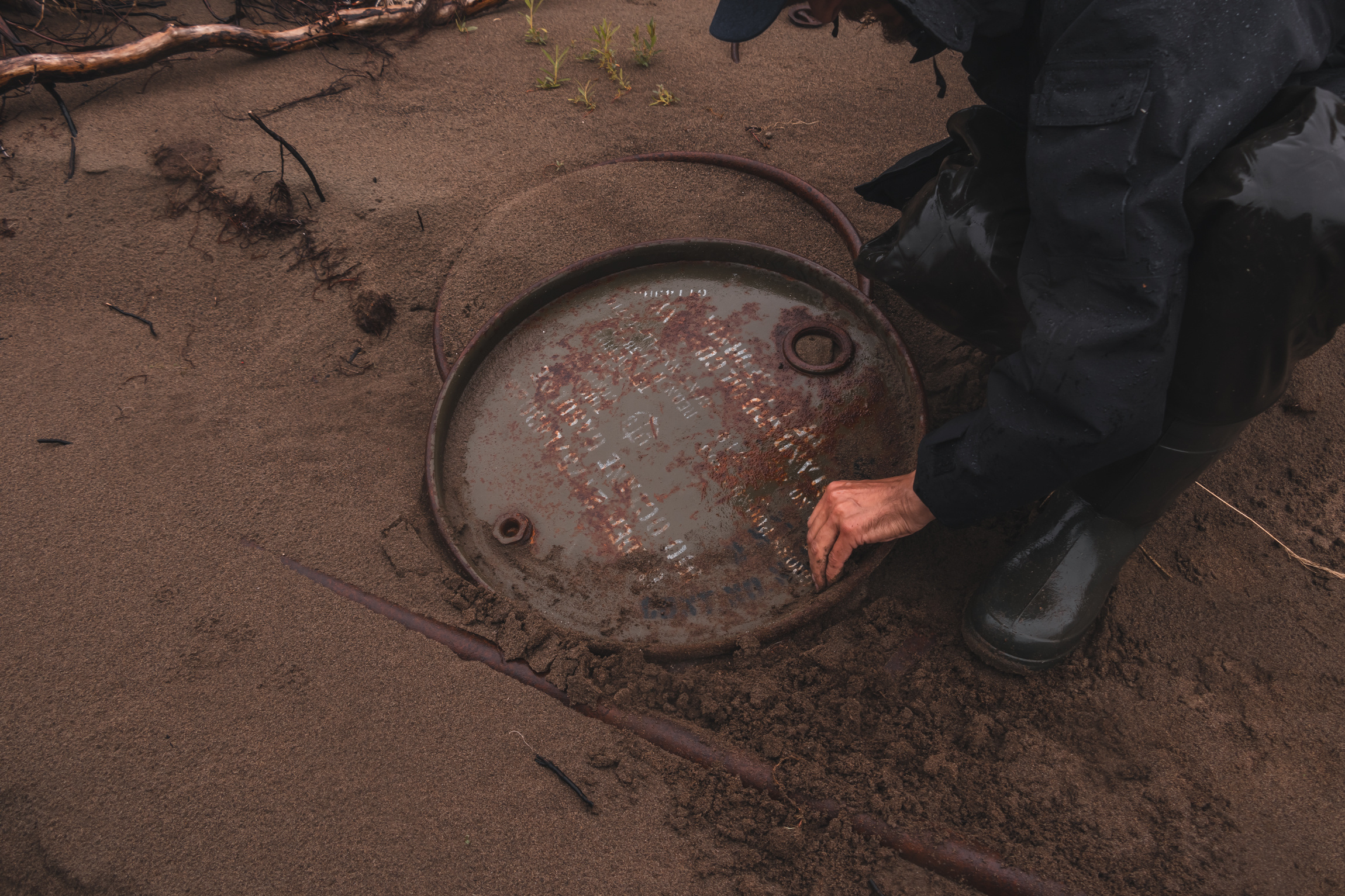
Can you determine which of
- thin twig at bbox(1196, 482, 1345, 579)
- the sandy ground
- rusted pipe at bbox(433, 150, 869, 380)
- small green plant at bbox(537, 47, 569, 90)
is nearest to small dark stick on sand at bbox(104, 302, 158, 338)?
the sandy ground

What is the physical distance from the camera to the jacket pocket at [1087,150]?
102 cm

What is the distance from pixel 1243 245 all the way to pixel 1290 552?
87 centimetres

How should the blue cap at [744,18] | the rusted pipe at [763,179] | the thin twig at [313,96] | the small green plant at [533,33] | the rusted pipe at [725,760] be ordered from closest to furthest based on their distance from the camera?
the rusted pipe at [725,760], the blue cap at [744,18], the rusted pipe at [763,179], the thin twig at [313,96], the small green plant at [533,33]

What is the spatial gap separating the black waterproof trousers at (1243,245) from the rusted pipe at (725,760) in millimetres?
820

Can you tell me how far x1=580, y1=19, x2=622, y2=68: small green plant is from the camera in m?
2.93

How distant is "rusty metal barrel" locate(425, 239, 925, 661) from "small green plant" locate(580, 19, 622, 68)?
4.54 ft

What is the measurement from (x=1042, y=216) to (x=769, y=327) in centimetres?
84

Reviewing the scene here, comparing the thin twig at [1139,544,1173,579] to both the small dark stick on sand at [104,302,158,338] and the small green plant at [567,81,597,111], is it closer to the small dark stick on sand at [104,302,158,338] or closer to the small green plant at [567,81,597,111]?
the small green plant at [567,81,597,111]

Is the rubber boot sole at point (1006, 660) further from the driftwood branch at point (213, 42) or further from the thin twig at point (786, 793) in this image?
the driftwood branch at point (213, 42)

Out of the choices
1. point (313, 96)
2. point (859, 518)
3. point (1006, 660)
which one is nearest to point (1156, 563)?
point (1006, 660)

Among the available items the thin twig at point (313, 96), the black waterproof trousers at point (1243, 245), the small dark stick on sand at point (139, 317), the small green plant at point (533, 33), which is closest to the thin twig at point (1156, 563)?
the black waterproof trousers at point (1243, 245)

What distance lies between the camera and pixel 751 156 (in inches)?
98.5

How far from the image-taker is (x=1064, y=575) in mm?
1453

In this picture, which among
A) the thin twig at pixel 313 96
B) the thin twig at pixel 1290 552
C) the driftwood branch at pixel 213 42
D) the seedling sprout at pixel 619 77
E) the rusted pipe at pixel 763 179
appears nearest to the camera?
the thin twig at pixel 1290 552
